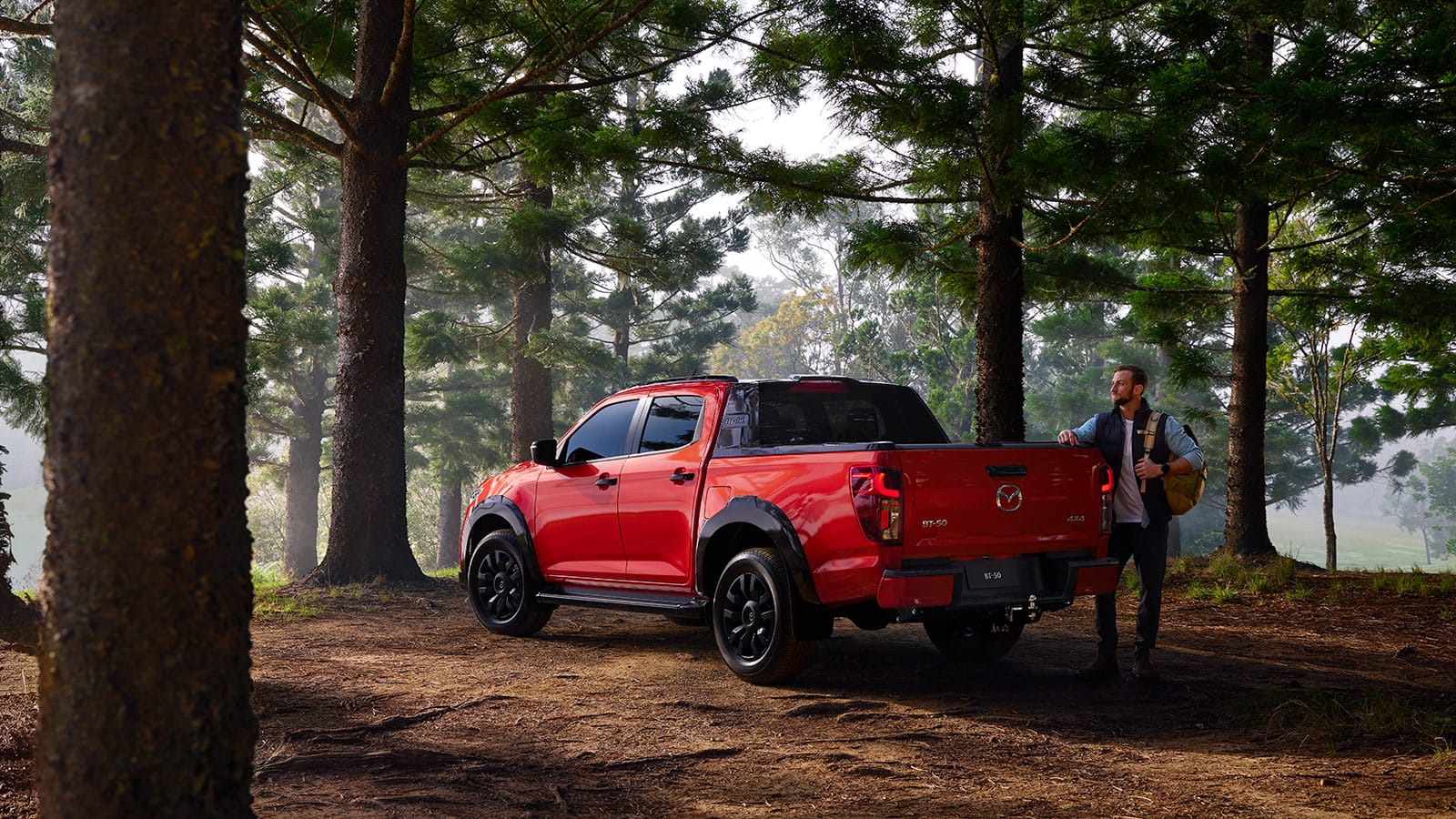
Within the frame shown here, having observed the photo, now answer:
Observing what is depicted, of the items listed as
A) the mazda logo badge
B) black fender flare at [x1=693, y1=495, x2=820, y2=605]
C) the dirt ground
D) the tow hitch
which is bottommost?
the dirt ground

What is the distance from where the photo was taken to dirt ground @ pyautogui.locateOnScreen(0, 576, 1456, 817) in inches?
193

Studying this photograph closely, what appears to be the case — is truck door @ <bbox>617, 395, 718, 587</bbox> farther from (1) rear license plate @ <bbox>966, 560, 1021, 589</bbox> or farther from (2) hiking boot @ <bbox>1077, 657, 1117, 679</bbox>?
(2) hiking boot @ <bbox>1077, 657, 1117, 679</bbox>

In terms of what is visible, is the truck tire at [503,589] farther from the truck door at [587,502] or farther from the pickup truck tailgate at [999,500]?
the pickup truck tailgate at [999,500]

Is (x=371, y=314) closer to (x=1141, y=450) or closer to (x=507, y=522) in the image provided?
(x=507, y=522)

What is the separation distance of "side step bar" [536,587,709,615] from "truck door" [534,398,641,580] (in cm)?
12

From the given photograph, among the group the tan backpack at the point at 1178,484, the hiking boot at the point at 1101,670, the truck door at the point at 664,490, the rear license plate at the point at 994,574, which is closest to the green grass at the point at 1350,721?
the hiking boot at the point at 1101,670

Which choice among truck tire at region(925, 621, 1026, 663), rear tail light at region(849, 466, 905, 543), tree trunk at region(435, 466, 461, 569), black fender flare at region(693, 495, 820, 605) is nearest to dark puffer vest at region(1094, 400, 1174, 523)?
truck tire at region(925, 621, 1026, 663)

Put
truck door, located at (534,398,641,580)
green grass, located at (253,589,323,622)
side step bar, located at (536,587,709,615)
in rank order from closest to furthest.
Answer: side step bar, located at (536,587,709,615), truck door, located at (534,398,641,580), green grass, located at (253,589,323,622)

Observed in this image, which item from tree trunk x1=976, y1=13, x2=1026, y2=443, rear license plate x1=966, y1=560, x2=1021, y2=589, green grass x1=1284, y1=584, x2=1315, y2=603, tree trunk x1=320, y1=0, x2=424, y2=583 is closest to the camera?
rear license plate x1=966, y1=560, x2=1021, y2=589

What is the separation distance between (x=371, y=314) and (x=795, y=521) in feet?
23.9

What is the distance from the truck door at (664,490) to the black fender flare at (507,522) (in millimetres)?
1164

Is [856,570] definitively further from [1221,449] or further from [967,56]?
[1221,449]

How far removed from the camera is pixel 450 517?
128ft

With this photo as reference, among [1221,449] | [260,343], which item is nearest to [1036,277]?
[260,343]
